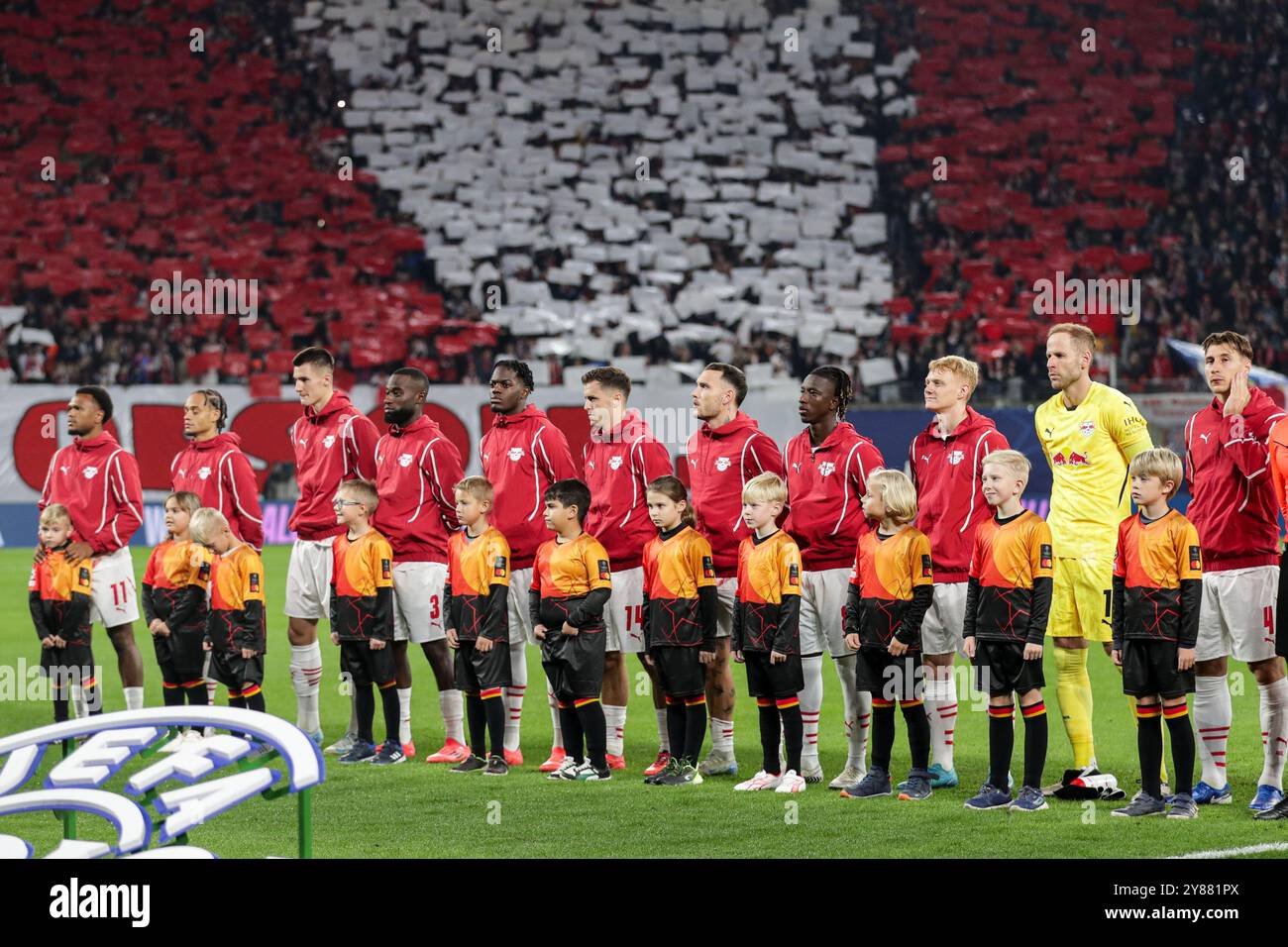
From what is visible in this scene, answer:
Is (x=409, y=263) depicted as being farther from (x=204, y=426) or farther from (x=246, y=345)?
(x=204, y=426)

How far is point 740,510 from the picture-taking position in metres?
8.59

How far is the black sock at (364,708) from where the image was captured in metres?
8.99

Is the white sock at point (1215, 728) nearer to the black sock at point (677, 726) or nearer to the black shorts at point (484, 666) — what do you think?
the black sock at point (677, 726)

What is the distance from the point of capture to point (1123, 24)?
27.9m

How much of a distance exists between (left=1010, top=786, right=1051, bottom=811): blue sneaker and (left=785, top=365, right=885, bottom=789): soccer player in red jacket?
1.05 meters

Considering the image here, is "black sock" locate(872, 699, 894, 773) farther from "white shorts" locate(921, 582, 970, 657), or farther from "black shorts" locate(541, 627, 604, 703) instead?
"black shorts" locate(541, 627, 604, 703)

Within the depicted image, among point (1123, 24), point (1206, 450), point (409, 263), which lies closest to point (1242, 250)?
point (1123, 24)

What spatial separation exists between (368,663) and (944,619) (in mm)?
3169

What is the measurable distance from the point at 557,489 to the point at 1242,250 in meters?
19.0

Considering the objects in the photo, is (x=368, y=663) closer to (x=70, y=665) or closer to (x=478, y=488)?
(x=478, y=488)

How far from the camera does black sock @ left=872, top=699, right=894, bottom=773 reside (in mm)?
7566

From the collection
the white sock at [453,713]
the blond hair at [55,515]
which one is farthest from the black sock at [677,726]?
the blond hair at [55,515]

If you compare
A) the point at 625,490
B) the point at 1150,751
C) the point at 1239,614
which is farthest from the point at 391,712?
the point at 1239,614

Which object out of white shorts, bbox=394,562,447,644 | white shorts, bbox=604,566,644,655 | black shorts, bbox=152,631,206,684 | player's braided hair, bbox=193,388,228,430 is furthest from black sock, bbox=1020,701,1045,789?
player's braided hair, bbox=193,388,228,430
